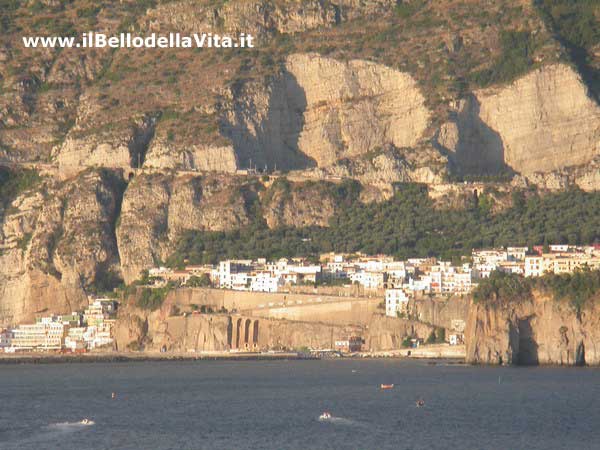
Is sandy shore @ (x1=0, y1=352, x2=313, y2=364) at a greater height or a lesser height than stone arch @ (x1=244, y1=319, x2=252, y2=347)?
lesser

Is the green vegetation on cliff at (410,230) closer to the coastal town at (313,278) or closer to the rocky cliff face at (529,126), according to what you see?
the coastal town at (313,278)

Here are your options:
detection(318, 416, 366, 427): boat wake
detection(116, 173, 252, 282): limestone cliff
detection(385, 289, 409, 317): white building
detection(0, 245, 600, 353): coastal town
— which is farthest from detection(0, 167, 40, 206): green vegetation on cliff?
detection(318, 416, 366, 427): boat wake

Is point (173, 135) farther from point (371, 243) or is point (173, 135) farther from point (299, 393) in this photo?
point (299, 393)

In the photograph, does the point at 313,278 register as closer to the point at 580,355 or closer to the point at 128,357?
the point at 128,357

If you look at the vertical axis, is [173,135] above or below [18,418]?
above

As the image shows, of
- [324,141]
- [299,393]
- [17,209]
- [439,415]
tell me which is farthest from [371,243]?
[439,415]

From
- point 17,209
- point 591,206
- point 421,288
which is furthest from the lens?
point 17,209

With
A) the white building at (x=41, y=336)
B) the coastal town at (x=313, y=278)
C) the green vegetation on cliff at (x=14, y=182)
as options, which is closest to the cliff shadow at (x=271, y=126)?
the coastal town at (x=313, y=278)

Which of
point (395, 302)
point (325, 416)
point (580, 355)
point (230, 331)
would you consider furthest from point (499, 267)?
point (325, 416)

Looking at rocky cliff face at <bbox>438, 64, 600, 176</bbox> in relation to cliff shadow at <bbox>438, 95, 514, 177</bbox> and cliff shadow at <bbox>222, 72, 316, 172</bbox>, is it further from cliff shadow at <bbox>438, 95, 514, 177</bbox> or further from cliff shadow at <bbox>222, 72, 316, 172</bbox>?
cliff shadow at <bbox>222, 72, 316, 172</bbox>
